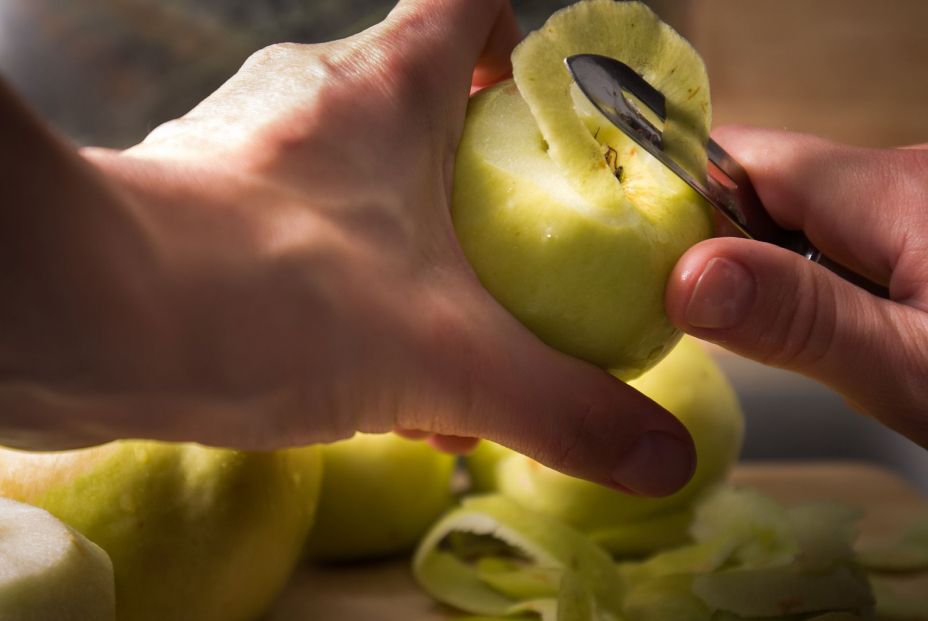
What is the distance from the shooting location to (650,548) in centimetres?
100

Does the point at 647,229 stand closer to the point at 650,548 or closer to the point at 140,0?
the point at 650,548

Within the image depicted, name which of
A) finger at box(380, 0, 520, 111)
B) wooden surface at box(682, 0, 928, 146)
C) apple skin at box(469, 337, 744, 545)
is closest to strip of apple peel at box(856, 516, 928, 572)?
apple skin at box(469, 337, 744, 545)

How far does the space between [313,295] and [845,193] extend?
50cm

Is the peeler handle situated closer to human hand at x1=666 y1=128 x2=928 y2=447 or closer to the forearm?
human hand at x1=666 y1=128 x2=928 y2=447

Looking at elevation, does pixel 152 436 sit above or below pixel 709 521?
above

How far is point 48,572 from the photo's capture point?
602 millimetres

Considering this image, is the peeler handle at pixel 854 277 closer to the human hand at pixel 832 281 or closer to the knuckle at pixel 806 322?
the human hand at pixel 832 281

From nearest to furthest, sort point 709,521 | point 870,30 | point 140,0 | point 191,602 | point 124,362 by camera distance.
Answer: point 124,362 < point 191,602 < point 709,521 < point 140,0 < point 870,30

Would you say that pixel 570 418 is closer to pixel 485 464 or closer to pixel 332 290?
pixel 332 290

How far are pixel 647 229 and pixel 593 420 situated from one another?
12cm

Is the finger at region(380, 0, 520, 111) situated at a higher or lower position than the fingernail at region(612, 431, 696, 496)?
higher

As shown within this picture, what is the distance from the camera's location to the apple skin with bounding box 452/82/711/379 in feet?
2.08

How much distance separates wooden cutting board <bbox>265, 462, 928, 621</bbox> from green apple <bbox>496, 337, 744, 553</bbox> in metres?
0.15

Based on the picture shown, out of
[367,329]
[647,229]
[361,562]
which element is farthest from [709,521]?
[367,329]
